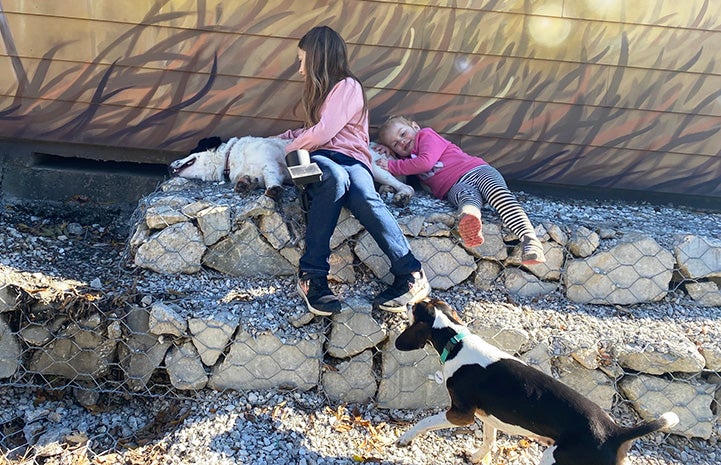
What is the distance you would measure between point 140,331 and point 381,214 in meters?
1.37

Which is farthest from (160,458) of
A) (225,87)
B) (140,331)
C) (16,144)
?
(16,144)

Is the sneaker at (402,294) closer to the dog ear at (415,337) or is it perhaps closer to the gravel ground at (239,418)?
the gravel ground at (239,418)

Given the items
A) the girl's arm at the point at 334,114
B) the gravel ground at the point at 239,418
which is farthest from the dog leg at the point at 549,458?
the girl's arm at the point at 334,114

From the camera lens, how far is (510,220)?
3463 millimetres

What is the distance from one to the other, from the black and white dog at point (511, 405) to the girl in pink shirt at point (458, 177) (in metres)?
0.76

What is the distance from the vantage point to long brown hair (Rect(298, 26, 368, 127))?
3.50m

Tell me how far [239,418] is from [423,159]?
1.90 metres

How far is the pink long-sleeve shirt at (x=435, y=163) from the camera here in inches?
152

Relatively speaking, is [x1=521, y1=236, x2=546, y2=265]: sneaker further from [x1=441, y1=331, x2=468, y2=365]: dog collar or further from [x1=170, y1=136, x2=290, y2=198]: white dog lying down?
[x1=170, y1=136, x2=290, y2=198]: white dog lying down

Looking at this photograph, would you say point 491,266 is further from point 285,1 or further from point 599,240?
point 285,1

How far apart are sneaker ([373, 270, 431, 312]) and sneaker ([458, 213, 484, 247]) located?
1.15ft

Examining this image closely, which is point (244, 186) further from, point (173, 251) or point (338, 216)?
point (338, 216)

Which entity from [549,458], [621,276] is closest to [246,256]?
[549,458]

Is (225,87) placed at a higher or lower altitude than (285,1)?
lower
